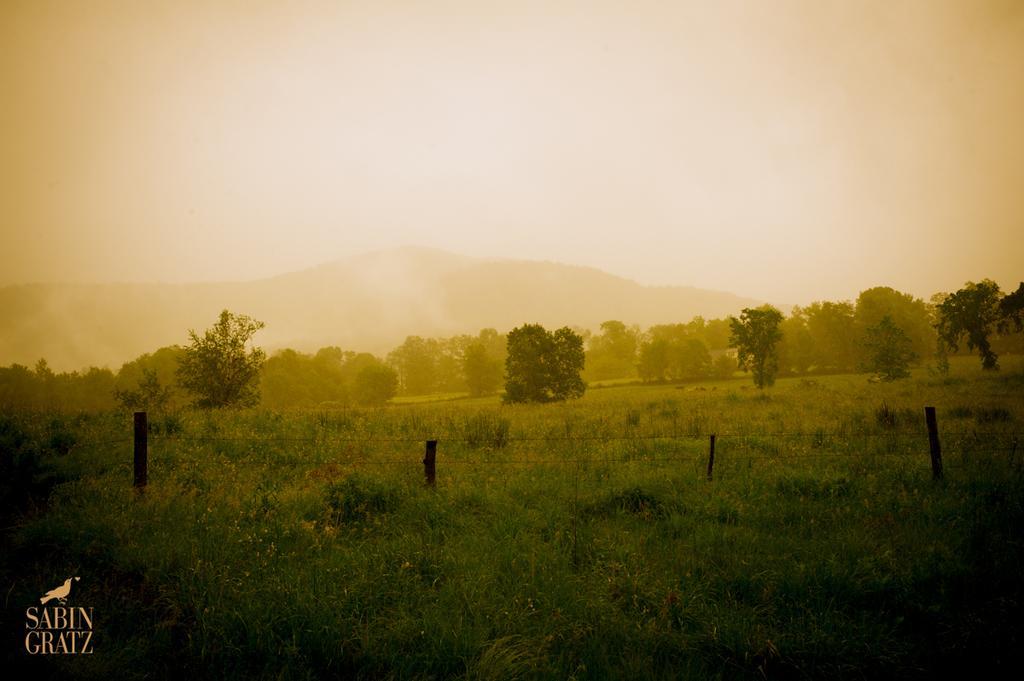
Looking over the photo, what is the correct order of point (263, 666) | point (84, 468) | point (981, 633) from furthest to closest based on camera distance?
1. point (84, 468)
2. point (981, 633)
3. point (263, 666)

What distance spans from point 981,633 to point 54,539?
476 inches

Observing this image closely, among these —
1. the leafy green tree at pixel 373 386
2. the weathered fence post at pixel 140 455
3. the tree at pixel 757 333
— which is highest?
the tree at pixel 757 333

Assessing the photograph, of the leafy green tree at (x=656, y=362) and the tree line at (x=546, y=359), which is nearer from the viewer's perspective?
the tree line at (x=546, y=359)

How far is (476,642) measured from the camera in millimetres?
4414

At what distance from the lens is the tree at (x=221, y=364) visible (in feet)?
97.2

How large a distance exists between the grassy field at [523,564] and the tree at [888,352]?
33.8 m

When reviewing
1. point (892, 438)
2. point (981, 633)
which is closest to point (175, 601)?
point (981, 633)

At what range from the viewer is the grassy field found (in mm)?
4387

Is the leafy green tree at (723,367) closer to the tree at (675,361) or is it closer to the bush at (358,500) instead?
the tree at (675,361)

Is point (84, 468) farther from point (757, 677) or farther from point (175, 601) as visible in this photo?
point (757, 677)

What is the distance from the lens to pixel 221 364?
30125 millimetres

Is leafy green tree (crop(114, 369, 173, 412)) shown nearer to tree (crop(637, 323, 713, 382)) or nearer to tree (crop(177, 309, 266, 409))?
tree (crop(177, 309, 266, 409))

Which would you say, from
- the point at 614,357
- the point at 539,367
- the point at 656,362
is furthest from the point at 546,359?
the point at 614,357

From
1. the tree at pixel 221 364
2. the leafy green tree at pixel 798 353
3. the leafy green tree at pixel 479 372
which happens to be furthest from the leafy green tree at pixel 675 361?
the tree at pixel 221 364
